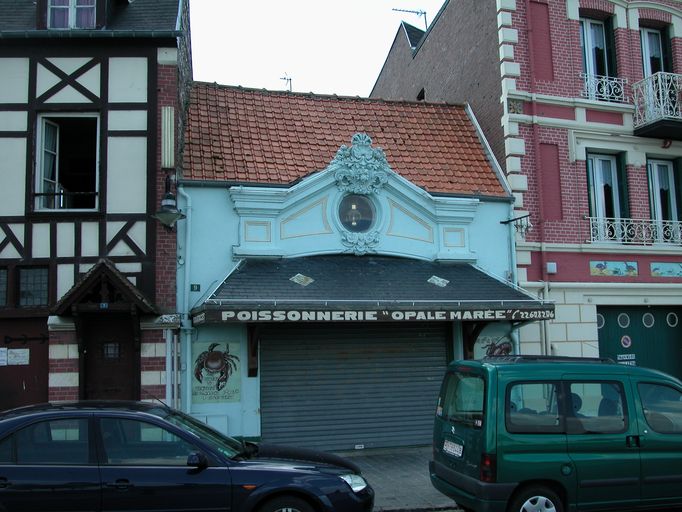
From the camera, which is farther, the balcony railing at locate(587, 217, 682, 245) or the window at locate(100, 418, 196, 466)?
the balcony railing at locate(587, 217, 682, 245)

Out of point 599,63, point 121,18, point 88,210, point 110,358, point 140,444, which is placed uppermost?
point 599,63

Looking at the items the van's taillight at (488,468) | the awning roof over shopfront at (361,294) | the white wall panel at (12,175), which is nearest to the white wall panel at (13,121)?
the white wall panel at (12,175)

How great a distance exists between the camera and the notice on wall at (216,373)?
10.8m

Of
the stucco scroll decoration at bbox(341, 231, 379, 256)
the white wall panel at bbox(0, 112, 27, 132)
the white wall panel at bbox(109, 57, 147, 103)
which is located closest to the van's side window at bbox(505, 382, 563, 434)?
the stucco scroll decoration at bbox(341, 231, 379, 256)

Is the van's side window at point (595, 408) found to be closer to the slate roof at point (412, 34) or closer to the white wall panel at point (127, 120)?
the white wall panel at point (127, 120)

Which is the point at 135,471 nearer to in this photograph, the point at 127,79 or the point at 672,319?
the point at 127,79

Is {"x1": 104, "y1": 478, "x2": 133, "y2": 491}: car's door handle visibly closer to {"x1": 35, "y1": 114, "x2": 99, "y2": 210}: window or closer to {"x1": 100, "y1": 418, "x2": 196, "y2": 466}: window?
{"x1": 100, "y1": 418, "x2": 196, "y2": 466}: window

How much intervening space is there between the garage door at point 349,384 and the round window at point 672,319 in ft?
17.3

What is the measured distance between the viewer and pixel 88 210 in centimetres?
1070

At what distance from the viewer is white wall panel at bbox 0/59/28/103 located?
10906 mm

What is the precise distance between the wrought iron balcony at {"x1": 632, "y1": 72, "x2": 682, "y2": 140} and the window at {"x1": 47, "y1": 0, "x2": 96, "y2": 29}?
11.0 metres

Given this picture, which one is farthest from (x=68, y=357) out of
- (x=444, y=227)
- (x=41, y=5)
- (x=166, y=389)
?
(x=444, y=227)

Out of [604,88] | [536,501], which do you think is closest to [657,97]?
[604,88]

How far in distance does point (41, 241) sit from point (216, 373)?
141 inches
